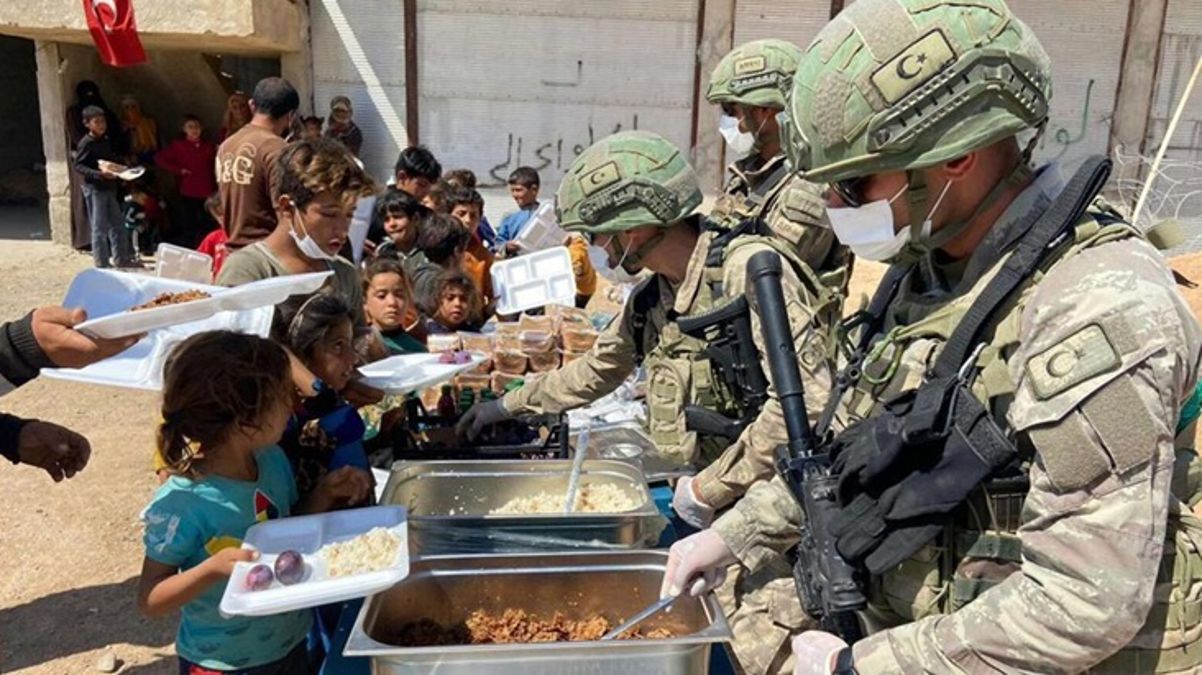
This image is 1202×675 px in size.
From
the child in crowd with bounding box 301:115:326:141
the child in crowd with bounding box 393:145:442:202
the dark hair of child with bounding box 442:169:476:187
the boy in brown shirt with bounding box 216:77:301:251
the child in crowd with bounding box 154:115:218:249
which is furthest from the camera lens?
the child in crowd with bounding box 154:115:218:249

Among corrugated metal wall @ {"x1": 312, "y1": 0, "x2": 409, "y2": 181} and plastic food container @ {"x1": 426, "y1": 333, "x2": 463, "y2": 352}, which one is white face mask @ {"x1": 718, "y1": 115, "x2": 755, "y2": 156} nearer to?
plastic food container @ {"x1": 426, "y1": 333, "x2": 463, "y2": 352}

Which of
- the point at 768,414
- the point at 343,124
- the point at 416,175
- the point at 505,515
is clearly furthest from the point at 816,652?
the point at 343,124

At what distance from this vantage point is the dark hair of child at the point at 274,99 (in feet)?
14.1

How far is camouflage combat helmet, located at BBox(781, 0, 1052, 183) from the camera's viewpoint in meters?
1.14

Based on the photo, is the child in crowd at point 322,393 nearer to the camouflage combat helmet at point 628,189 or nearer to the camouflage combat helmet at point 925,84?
the camouflage combat helmet at point 628,189

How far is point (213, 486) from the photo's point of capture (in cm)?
192

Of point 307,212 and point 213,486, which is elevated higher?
point 307,212

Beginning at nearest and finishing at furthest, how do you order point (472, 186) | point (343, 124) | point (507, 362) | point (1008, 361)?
1. point (1008, 361)
2. point (507, 362)
3. point (472, 186)
4. point (343, 124)

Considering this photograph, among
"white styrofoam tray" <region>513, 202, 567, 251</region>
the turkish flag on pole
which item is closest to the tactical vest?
"white styrofoam tray" <region>513, 202, 567, 251</region>

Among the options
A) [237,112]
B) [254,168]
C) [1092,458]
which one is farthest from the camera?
[237,112]

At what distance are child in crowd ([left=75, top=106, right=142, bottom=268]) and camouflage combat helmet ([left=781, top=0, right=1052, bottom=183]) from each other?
9.02 meters

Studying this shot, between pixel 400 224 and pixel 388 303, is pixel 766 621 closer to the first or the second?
pixel 388 303

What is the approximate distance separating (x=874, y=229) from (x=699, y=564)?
28.6 inches

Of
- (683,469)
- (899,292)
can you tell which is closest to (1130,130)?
(683,469)
